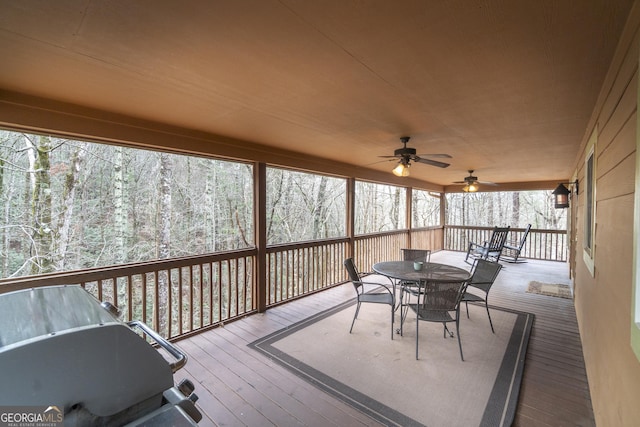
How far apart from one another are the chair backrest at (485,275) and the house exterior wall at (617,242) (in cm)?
118

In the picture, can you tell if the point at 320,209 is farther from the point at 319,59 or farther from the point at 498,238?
the point at 319,59

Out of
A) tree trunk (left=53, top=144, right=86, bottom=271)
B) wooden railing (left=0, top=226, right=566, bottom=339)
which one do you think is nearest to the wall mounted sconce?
wooden railing (left=0, top=226, right=566, bottom=339)

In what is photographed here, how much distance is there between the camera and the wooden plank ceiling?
46.7 inches

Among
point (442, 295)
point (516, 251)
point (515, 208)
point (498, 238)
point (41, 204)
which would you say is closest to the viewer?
point (442, 295)

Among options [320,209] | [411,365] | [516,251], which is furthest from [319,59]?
[516,251]

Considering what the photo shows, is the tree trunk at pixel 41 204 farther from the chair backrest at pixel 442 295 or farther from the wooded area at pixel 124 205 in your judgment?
the chair backrest at pixel 442 295

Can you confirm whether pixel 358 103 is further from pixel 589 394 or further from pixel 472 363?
pixel 589 394

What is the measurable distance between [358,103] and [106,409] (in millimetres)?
2286

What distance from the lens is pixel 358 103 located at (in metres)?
2.25

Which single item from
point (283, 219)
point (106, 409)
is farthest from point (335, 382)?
point (283, 219)

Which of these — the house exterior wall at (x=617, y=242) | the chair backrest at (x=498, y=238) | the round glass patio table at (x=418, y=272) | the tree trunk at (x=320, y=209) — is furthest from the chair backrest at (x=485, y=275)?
the tree trunk at (x=320, y=209)

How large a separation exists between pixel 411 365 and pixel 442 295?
0.71 m

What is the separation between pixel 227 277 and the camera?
3877mm

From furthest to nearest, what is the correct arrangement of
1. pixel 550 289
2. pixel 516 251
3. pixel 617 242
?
pixel 516 251, pixel 550 289, pixel 617 242
